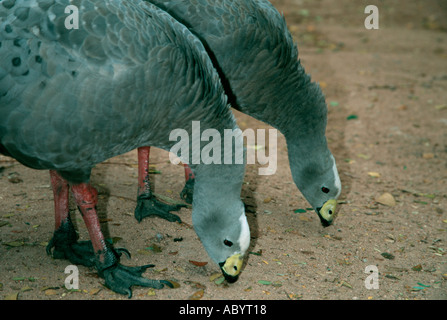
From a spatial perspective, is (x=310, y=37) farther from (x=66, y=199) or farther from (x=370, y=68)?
(x=66, y=199)

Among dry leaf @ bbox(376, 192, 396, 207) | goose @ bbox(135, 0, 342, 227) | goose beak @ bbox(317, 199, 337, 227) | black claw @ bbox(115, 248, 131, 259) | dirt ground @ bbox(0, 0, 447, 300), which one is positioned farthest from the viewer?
dry leaf @ bbox(376, 192, 396, 207)

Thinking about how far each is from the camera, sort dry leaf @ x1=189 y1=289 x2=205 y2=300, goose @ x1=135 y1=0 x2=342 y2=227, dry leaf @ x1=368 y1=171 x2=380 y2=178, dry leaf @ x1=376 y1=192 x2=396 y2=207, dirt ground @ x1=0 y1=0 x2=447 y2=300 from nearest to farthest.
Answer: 1. dry leaf @ x1=189 y1=289 x2=205 y2=300
2. dirt ground @ x1=0 y1=0 x2=447 y2=300
3. goose @ x1=135 y1=0 x2=342 y2=227
4. dry leaf @ x1=376 y1=192 x2=396 y2=207
5. dry leaf @ x1=368 y1=171 x2=380 y2=178

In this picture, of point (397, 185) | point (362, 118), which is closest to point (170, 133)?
point (397, 185)

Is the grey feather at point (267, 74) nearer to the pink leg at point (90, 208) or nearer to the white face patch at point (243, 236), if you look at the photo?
the white face patch at point (243, 236)

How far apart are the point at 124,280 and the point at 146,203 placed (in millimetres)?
1346

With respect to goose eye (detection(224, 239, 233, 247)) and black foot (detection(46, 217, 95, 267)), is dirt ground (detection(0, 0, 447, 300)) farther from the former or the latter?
goose eye (detection(224, 239, 233, 247))

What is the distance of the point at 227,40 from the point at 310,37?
27.5 feet

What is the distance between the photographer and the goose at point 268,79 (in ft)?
16.6

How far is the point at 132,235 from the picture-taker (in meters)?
5.11

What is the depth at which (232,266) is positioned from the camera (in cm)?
427

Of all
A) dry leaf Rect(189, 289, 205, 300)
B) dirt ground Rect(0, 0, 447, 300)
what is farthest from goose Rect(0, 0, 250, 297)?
dirt ground Rect(0, 0, 447, 300)

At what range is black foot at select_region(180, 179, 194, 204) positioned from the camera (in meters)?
5.93

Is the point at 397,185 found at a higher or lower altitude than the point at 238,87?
lower

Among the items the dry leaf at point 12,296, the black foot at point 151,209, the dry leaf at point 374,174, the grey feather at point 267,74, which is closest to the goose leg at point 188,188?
the black foot at point 151,209
